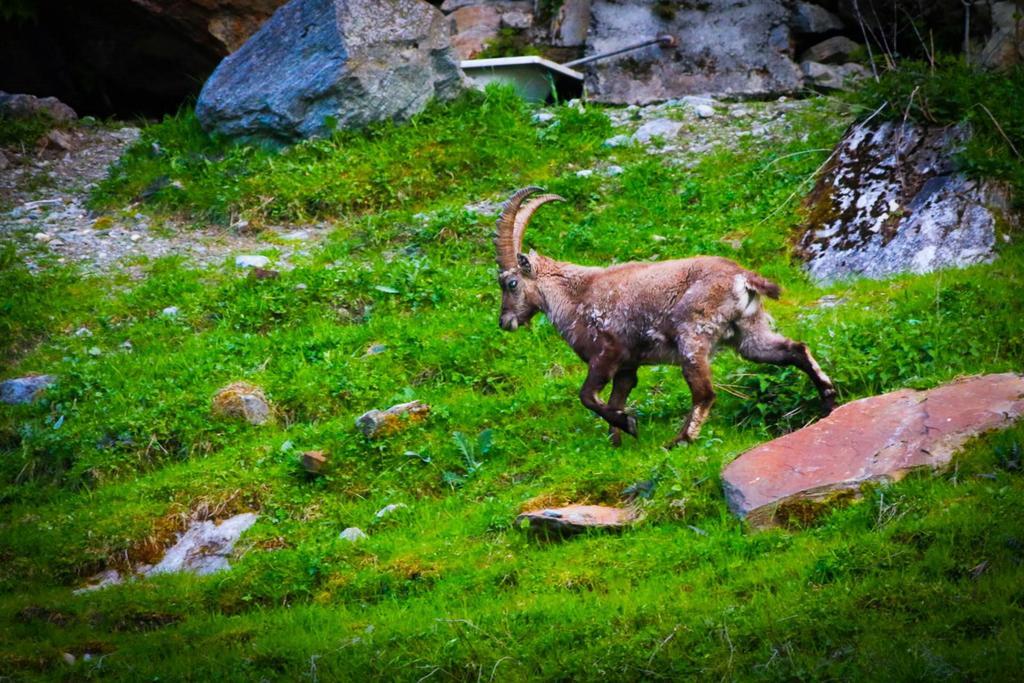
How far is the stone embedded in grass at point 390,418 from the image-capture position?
10953 mm

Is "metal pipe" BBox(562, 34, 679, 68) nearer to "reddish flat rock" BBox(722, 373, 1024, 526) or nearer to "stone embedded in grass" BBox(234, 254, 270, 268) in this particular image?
"stone embedded in grass" BBox(234, 254, 270, 268)

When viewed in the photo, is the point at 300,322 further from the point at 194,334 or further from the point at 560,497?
the point at 560,497

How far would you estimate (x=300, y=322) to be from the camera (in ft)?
45.3

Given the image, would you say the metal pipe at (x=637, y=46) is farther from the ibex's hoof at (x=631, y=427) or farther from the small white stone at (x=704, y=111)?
the ibex's hoof at (x=631, y=427)

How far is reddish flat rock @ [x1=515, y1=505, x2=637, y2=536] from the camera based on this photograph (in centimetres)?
876

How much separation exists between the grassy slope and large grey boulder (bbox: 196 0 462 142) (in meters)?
0.49

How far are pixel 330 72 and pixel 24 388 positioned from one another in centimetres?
677

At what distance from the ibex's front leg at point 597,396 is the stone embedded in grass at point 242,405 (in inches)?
131

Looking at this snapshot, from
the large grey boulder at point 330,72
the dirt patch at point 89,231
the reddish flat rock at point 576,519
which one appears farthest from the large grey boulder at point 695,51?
the reddish flat rock at point 576,519

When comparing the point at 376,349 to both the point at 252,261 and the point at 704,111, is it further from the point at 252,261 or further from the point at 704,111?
the point at 704,111

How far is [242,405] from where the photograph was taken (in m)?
11.9

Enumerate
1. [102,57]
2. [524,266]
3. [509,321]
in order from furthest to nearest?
1. [102,57]
2. [509,321]
3. [524,266]

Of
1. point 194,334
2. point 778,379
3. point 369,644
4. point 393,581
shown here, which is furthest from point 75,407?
point 778,379

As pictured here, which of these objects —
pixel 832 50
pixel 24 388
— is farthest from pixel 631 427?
pixel 832 50
